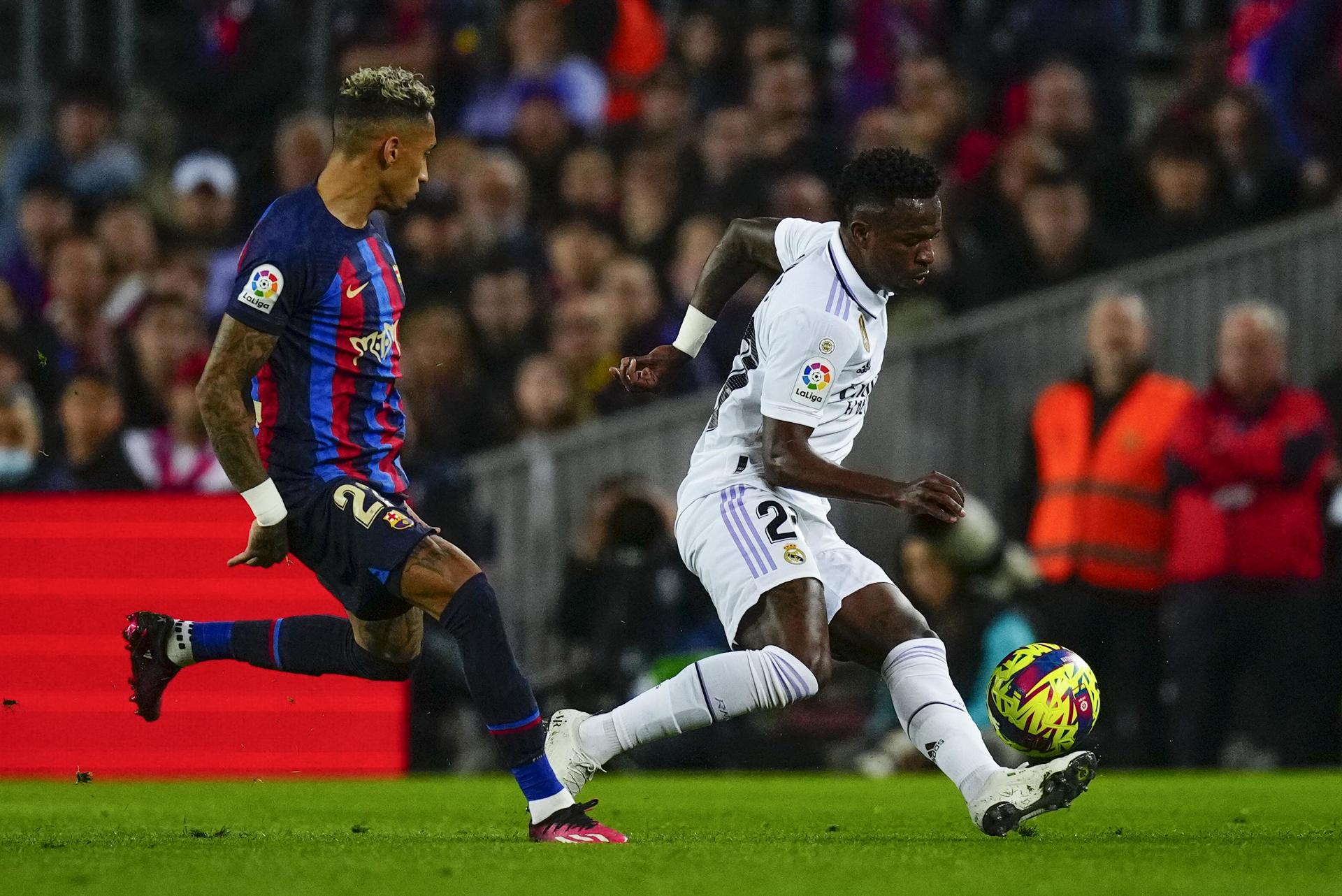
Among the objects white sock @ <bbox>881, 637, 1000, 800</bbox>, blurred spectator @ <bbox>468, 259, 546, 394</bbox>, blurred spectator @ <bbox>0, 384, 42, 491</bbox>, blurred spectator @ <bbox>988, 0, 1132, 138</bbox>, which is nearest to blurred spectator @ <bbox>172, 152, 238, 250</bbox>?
blurred spectator @ <bbox>468, 259, 546, 394</bbox>

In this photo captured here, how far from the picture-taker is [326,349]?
6.56 metres

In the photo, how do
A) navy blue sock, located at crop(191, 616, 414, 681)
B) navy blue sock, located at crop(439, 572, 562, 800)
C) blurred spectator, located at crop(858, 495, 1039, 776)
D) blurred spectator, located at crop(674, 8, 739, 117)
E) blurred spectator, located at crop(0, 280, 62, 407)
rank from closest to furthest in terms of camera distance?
navy blue sock, located at crop(439, 572, 562, 800) → navy blue sock, located at crop(191, 616, 414, 681) → blurred spectator, located at crop(858, 495, 1039, 776) → blurred spectator, located at crop(0, 280, 62, 407) → blurred spectator, located at crop(674, 8, 739, 117)

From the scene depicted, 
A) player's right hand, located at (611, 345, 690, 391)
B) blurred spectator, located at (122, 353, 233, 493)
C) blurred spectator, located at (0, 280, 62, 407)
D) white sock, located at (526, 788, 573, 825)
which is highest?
blurred spectator, located at (0, 280, 62, 407)

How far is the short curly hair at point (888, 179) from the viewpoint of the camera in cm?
651

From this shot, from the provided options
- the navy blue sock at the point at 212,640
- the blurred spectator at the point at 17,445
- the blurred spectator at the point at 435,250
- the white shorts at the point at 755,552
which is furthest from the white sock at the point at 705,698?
the blurred spectator at the point at 435,250

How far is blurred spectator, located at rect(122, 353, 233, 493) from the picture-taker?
10875 mm

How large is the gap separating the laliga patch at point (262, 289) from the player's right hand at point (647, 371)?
1199 millimetres

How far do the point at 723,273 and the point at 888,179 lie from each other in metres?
0.99

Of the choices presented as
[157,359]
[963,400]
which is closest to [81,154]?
[157,359]

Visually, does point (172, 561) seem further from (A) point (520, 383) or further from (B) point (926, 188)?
(B) point (926, 188)

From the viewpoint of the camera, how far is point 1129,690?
34.0 ft

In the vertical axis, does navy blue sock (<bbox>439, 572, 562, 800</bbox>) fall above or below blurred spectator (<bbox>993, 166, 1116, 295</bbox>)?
below

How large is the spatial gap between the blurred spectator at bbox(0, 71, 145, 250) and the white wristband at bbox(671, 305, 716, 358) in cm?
743

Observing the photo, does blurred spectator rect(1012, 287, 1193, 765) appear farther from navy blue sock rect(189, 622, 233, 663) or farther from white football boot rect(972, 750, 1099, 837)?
navy blue sock rect(189, 622, 233, 663)
